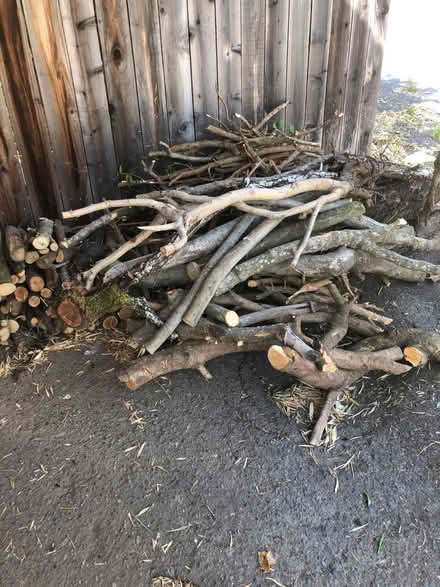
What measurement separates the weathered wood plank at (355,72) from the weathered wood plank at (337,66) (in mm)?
63

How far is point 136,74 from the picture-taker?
4203 millimetres

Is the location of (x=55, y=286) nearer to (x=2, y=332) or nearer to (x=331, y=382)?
(x=2, y=332)

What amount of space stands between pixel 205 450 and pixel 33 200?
8.10 ft

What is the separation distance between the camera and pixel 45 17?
12.2ft

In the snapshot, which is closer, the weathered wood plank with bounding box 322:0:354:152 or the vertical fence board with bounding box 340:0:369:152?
the weathered wood plank with bounding box 322:0:354:152

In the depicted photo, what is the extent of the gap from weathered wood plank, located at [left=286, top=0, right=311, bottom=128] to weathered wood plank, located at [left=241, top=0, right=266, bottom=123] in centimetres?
31

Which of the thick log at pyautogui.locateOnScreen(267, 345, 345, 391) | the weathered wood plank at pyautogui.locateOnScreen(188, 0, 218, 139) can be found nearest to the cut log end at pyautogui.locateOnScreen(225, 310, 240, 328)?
the thick log at pyautogui.locateOnScreen(267, 345, 345, 391)

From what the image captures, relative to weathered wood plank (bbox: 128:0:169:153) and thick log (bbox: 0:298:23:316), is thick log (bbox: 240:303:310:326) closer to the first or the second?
thick log (bbox: 0:298:23:316)

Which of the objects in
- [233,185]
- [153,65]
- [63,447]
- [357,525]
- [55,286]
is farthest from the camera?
[153,65]

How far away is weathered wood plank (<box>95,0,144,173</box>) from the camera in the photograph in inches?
155

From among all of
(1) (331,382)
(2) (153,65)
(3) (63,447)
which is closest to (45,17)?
(2) (153,65)

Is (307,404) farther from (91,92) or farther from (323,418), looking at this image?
(91,92)

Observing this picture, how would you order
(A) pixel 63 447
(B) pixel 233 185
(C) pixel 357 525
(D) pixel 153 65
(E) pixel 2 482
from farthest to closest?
(D) pixel 153 65 → (B) pixel 233 185 → (A) pixel 63 447 → (E) pixel 2 482 → (C) pixel 357 525

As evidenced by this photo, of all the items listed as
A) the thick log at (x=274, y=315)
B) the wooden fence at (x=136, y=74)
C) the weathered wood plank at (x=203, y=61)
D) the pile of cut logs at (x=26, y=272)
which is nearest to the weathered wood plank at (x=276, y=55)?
the wooden fence at (x=136, y=74)
